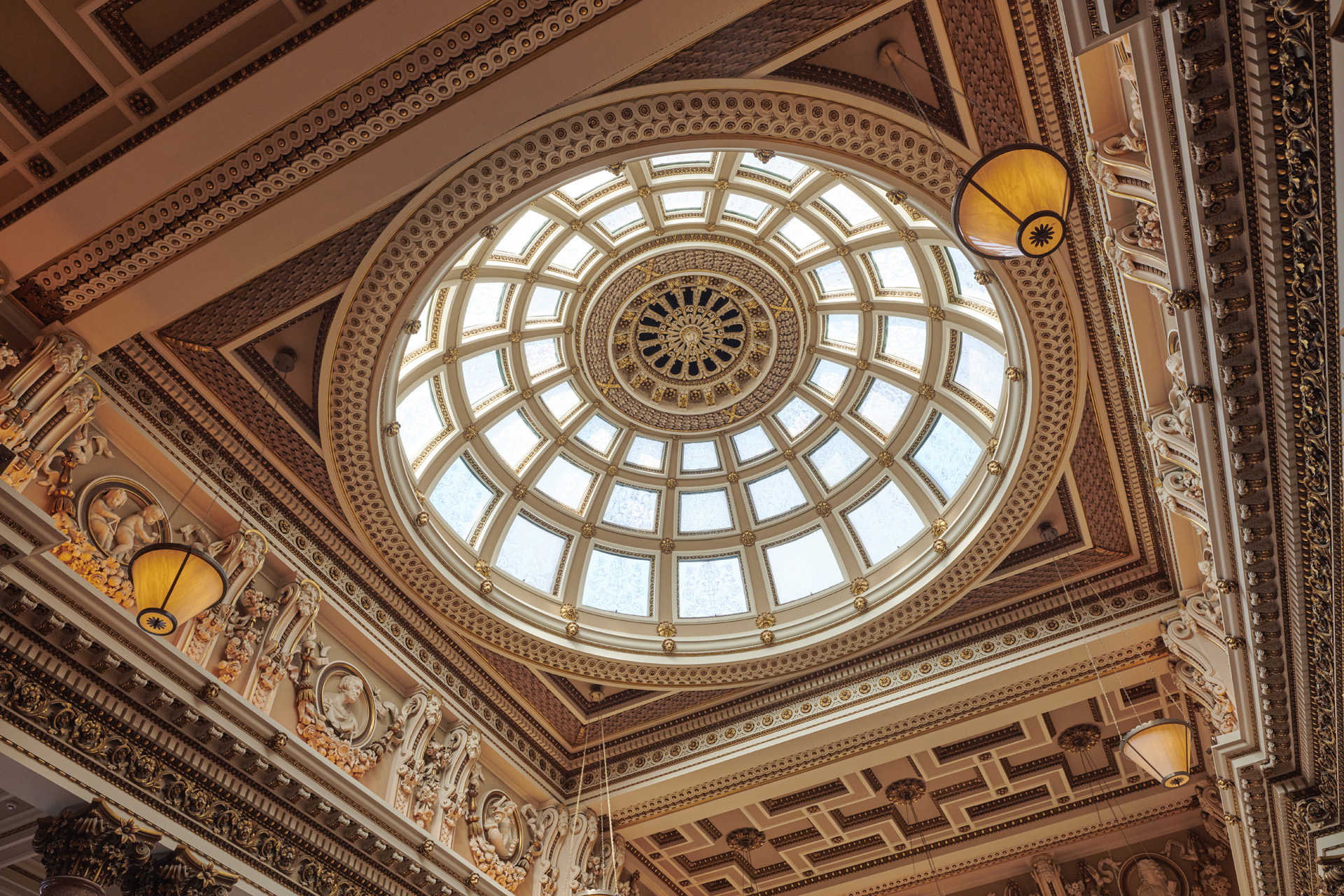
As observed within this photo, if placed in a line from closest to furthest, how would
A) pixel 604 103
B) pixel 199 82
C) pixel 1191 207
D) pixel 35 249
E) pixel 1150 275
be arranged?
pixel 1191 207 < pixel 1150 275 < pixel 199 82 < pixel 35 249 < pixel 604 103

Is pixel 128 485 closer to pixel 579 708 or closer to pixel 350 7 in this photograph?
pixel 350 7

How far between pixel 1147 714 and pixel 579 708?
24.6ft

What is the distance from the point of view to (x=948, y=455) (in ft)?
40.9

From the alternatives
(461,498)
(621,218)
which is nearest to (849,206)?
(621,218)

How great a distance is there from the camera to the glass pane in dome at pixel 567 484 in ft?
44.9

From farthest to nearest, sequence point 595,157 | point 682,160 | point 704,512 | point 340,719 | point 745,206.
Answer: point 704,512 → point 745,206 → point 682,160 → point 340,719 → point 595,157

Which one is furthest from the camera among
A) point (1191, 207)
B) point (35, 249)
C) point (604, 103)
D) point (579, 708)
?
point (579, 708)

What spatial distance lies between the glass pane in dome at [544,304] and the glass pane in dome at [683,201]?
201cm

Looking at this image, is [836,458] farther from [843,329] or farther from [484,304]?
[484,304]

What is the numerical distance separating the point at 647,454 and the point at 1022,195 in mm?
9434

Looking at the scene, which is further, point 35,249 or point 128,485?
point 128,485

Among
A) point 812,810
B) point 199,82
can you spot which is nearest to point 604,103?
point 199,82

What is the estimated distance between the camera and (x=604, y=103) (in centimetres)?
755

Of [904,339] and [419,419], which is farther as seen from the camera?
[904,339]
